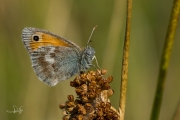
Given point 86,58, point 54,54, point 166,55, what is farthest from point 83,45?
point 166,55

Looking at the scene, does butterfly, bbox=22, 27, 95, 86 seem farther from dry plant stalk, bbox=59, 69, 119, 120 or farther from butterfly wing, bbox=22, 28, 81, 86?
dry plant stalk, bbox=59, 69, 119, 120

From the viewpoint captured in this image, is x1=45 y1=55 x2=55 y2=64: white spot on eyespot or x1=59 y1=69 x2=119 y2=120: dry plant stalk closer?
x1=59 y1=69 x2=119 y2=120: dry plant stalk

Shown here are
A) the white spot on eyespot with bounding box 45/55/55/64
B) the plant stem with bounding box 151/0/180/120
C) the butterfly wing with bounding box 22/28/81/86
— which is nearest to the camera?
the plant stem with bounding box 151/0/180/120

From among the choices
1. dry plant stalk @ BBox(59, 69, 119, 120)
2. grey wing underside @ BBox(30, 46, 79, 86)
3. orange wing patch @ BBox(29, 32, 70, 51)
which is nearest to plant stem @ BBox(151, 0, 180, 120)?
dry plant stalk @ BBox(59, 69, 119, 120)

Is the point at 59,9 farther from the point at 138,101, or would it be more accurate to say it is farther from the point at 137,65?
the point at 138,101

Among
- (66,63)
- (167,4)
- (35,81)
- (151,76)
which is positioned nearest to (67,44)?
(66,63)

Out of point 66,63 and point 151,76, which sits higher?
point 66,63

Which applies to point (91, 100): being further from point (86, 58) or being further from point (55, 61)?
point (55, 61)

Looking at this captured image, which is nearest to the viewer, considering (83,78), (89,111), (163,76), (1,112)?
(163,76)
